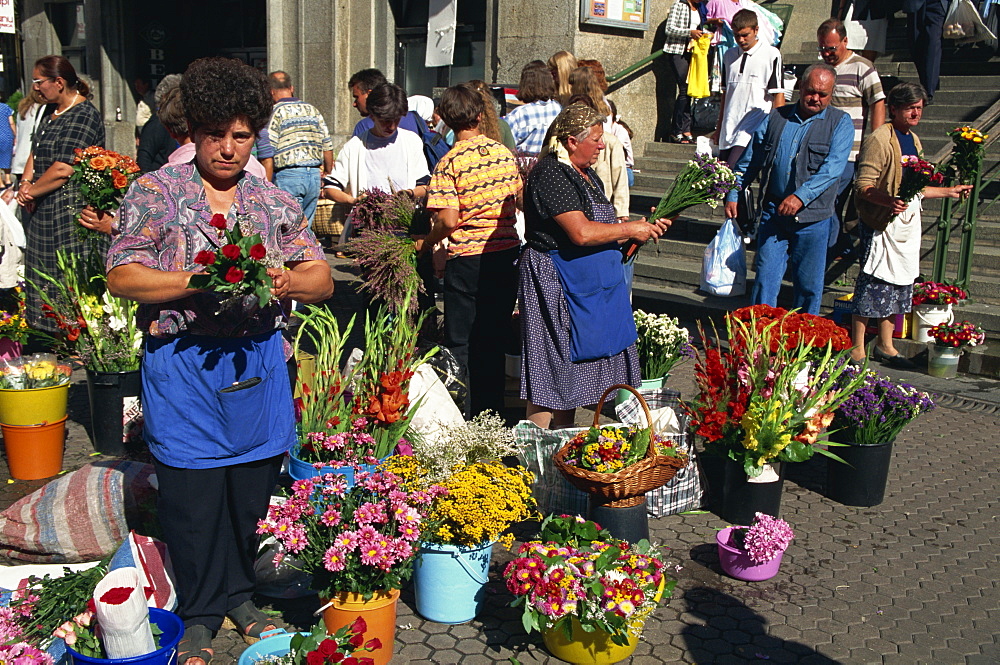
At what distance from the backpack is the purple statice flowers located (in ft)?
12.1

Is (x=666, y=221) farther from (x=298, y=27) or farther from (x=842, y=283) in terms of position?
(x=298, y=27)

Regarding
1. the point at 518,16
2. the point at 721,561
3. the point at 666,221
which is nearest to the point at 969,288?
the point at 666,221

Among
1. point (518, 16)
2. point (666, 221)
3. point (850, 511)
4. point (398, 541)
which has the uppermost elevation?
point (518, 16)

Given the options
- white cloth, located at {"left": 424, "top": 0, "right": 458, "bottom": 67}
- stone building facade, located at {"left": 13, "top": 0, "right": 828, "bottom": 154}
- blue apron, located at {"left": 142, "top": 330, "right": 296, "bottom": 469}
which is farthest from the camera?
white cloth, located at {"left": 424, "top": 0, "right": 458, "bottom": 67}

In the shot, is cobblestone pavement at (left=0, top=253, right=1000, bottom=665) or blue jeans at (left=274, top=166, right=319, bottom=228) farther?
blue jeans at (left=274, top=166, right=319, bottom=228)

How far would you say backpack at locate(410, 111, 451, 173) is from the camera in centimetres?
733

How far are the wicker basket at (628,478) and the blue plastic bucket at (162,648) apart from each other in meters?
1.61

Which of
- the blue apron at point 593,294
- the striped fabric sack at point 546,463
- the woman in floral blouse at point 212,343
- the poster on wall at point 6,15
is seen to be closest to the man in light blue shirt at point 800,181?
the blue apron at point 593,294

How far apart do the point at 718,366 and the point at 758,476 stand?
0.55 m

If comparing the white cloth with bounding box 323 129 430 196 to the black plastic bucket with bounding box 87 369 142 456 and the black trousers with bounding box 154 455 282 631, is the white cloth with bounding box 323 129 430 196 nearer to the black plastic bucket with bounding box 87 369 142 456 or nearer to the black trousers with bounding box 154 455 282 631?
the black plastic bucket with bounding box 87 369 142 456

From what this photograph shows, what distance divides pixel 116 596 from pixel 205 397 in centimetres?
70

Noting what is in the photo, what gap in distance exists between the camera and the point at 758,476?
4535 mm

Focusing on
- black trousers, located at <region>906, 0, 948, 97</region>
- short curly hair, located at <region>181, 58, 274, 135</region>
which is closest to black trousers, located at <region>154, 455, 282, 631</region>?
short curly hair, located at <region>181, 58, 274, 135</region>

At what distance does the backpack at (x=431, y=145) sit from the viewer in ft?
24.0
